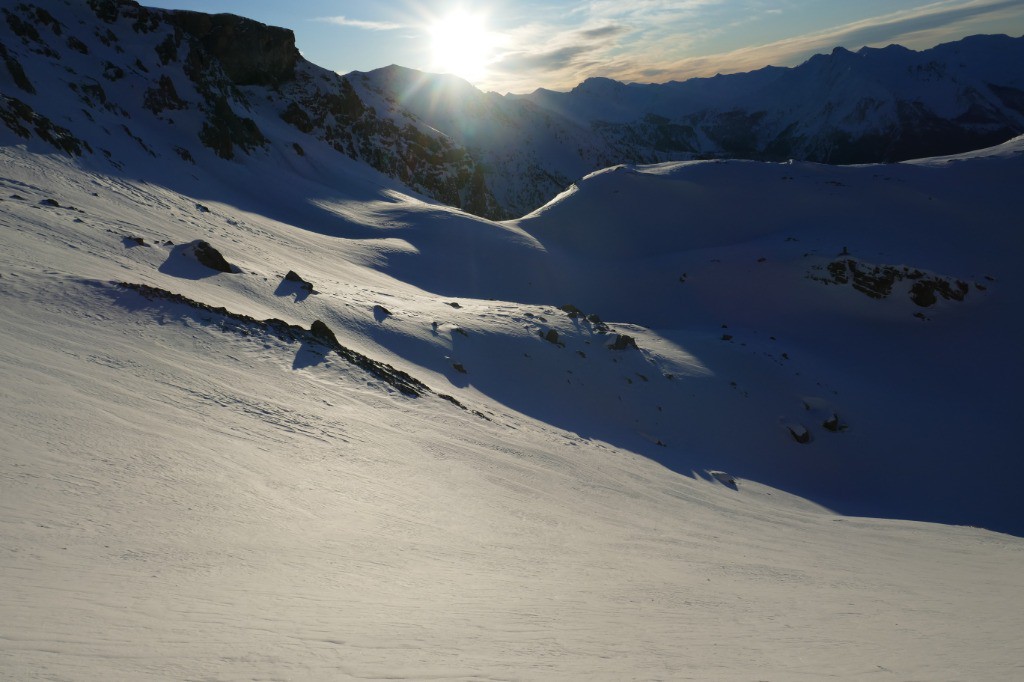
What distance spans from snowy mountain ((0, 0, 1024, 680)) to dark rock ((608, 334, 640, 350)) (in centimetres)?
42

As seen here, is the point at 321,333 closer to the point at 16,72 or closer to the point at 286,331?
the point at 286,331

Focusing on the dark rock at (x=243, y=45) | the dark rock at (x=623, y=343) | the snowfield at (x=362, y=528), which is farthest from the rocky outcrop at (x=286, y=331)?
the dark rock at (x=243, y=45)

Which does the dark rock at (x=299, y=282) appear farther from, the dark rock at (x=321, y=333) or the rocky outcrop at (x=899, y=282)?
the rocky outcrop at (x=899, y=282)

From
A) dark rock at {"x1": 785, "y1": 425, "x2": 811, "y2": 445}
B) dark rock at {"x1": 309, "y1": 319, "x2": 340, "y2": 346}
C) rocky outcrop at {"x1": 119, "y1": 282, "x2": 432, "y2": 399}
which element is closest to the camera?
rocky outcrop at {"x1": 119, "y1": 282, "x2": 432, "y2": 399}

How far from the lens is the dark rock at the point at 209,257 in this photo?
51.8ft

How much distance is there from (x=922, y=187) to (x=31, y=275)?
142 ft

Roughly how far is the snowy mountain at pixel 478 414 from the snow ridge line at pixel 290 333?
0.11 m

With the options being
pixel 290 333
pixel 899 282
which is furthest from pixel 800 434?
pixel 290 333

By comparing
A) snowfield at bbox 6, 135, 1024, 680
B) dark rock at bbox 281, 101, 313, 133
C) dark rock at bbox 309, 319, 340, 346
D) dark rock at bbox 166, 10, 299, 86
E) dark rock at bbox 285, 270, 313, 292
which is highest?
dark rock at bbox 166, 10, 299, 86

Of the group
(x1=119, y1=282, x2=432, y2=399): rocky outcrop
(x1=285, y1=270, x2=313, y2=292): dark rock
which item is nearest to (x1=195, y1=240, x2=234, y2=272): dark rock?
(x1=285, y1=270, x2=313, y2=292): dark rock

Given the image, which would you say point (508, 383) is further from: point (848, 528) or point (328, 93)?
point (328, 93)

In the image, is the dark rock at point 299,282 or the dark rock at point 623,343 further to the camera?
the dark rock at point 623,343

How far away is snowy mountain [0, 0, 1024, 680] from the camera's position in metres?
4.35

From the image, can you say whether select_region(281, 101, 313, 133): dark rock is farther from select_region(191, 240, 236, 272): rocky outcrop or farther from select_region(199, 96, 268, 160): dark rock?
select_region(191, 240, 236, 272): rocky outcrop
